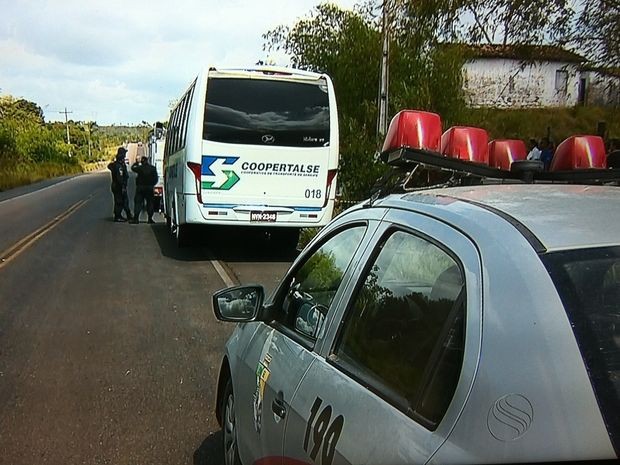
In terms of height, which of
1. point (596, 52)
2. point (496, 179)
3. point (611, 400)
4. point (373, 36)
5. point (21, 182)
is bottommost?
point (21, 182)

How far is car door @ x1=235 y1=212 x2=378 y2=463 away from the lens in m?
2.82

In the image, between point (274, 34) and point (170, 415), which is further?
point (274, 34)

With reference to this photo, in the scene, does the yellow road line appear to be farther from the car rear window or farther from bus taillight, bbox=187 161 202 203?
the car rear window

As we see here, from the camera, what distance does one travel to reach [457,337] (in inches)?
76.6

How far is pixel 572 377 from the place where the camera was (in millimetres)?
1728

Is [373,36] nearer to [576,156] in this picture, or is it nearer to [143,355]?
[143,355]

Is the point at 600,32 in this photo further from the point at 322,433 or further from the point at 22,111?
the point at 22,111

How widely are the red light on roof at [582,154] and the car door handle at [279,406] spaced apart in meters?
2.03

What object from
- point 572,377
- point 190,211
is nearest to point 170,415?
point 572,377

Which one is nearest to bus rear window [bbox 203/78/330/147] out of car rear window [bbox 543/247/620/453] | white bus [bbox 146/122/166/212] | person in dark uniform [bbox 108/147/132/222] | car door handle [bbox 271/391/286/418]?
person in dark uniform [bbox 108/147/132/222]

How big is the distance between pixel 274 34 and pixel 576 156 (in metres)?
22.7

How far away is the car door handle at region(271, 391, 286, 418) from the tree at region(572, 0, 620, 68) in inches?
318

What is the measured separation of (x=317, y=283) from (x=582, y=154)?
5.56 ft

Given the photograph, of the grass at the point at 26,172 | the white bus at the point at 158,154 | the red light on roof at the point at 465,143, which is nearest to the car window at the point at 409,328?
the red light on roof at the point at 465,143
